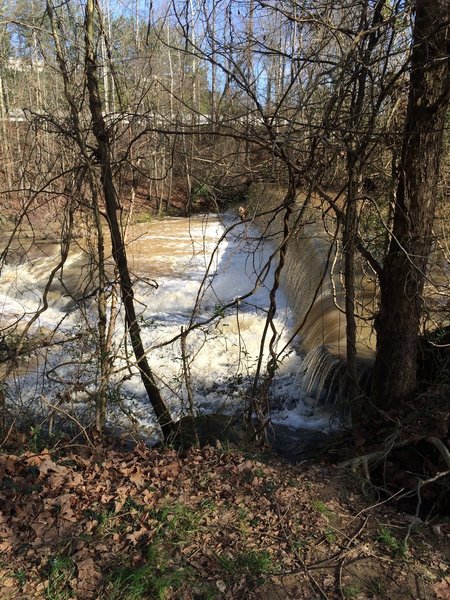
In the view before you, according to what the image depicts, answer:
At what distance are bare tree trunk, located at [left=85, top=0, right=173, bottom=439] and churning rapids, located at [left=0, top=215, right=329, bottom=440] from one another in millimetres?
181

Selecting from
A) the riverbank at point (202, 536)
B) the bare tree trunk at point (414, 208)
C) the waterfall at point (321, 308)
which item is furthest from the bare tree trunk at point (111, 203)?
the bare tree trunk at point (414, 208)

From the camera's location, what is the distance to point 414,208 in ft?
14.1

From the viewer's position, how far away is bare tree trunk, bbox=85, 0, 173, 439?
425cm

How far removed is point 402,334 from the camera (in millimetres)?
4629

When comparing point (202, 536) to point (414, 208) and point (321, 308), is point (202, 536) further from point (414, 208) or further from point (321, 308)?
point (321, 308)

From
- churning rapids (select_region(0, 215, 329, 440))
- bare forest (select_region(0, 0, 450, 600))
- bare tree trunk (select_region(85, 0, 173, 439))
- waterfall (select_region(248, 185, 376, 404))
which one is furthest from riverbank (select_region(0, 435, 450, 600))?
waterfall (select_region(248, 185, 376, 404))

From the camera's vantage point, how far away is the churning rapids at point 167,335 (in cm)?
480

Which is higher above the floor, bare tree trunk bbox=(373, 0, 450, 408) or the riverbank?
bare tree trunk bbox=(373, 0, 450, 408)

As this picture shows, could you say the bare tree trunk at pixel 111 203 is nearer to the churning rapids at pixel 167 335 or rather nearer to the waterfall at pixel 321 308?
the churning rapids at pixel 167 335

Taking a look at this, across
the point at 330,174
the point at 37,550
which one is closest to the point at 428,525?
the point at 37,550

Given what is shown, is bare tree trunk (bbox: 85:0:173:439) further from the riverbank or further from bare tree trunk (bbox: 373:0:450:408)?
bare tree trunk (bbox: 373:0:450:408)

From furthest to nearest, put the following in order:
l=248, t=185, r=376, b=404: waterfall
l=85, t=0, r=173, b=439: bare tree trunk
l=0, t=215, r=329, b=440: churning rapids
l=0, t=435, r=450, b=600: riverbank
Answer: l=248, t=185, r=376, b=404: waterfall → l=0, t=215, r=329, b=440: churning rapids → l=85, t=0, r=173, b=439: bare tree trunk → l=0, t=435, r=450, b=600: riverbank

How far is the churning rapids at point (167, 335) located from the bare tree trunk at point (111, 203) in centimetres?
18

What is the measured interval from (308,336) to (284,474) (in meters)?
4.86
